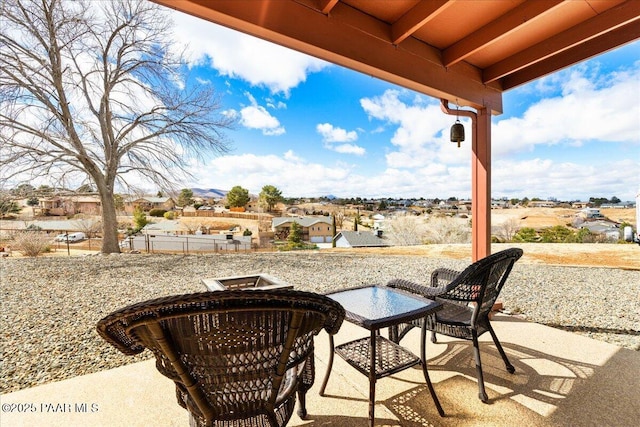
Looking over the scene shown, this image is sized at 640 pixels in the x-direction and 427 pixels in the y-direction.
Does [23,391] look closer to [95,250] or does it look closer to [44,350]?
[44,350]

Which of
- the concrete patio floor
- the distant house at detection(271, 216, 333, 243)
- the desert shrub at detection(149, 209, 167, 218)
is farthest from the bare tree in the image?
the concrete patio floor

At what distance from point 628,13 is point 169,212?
6079 mm

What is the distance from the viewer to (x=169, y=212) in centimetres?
546

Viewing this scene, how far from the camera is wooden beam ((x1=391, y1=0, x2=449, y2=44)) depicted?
179cm

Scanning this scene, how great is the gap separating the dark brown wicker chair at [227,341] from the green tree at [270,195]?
606cm

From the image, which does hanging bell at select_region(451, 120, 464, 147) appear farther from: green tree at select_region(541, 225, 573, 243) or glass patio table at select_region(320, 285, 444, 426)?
green tree at select_region(541, 225, 573, 243)

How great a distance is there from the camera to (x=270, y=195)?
715cm

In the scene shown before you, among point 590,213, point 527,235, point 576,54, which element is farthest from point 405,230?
point 576,54

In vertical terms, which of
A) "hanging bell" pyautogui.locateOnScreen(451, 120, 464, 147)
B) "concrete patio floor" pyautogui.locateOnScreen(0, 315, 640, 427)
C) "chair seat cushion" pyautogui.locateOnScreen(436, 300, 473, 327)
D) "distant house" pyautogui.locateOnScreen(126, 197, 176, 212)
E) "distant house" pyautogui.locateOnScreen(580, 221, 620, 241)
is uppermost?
"hanging bell" pyautogui.locateOnScreen(451, 120, 464, 147)

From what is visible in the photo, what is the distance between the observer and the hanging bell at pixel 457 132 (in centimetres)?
279

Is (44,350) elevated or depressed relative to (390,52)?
Answer: depressed

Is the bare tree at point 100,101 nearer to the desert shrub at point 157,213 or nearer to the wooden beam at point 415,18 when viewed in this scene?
the desert shrub at point 157,213

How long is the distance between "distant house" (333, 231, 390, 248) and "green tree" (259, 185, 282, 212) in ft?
6.92

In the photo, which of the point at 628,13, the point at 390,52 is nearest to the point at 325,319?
the point at 390,52
